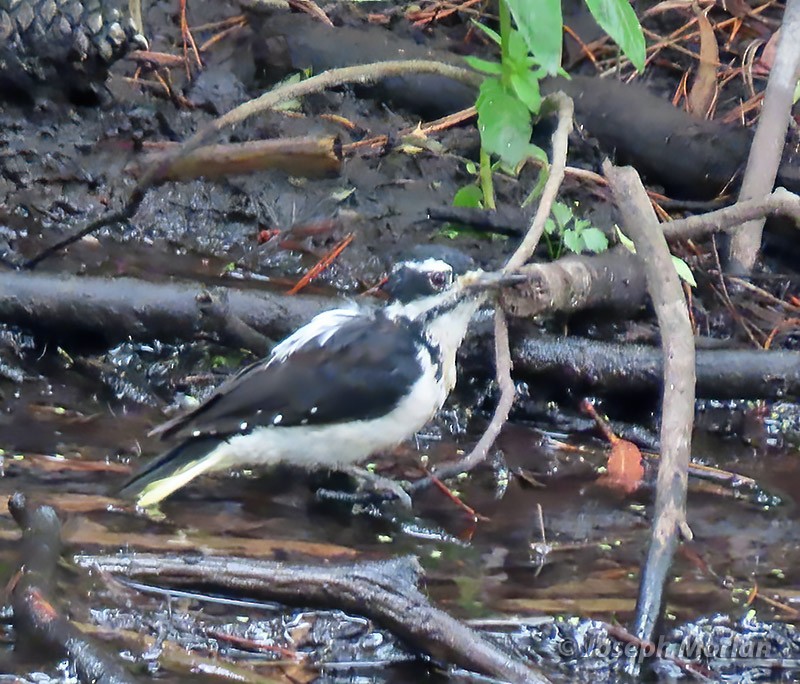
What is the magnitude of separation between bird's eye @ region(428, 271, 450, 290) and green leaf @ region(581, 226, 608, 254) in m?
1.02

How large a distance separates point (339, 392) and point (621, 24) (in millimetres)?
1378

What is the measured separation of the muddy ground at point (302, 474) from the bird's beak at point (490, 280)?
631mm

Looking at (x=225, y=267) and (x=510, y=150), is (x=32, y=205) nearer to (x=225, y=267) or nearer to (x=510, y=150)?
(x=225, y=267)

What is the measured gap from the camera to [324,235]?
5547mm

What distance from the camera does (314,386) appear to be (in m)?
3.71

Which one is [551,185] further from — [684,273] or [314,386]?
[314,386]

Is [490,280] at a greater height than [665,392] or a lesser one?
greater

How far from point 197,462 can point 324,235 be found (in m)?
2.17

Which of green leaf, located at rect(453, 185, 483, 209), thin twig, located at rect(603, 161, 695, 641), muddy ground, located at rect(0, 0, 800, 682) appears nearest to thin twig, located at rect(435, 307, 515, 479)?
muddy ground, located at rect(0, 0, 800, 682)

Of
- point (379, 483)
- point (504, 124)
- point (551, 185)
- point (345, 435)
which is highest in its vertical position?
point (504, 124)

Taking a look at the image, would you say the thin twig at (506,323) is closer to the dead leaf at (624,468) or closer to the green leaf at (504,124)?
the green leaf at (504,124)

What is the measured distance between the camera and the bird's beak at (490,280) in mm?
3777

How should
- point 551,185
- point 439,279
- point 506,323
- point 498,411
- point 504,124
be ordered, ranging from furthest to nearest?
point 504,124 → point 551,185 → point 506,323 → point 439,279 → point 498,411

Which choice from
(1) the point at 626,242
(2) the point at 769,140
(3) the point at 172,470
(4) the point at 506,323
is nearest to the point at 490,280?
(4) the point at 506,323
